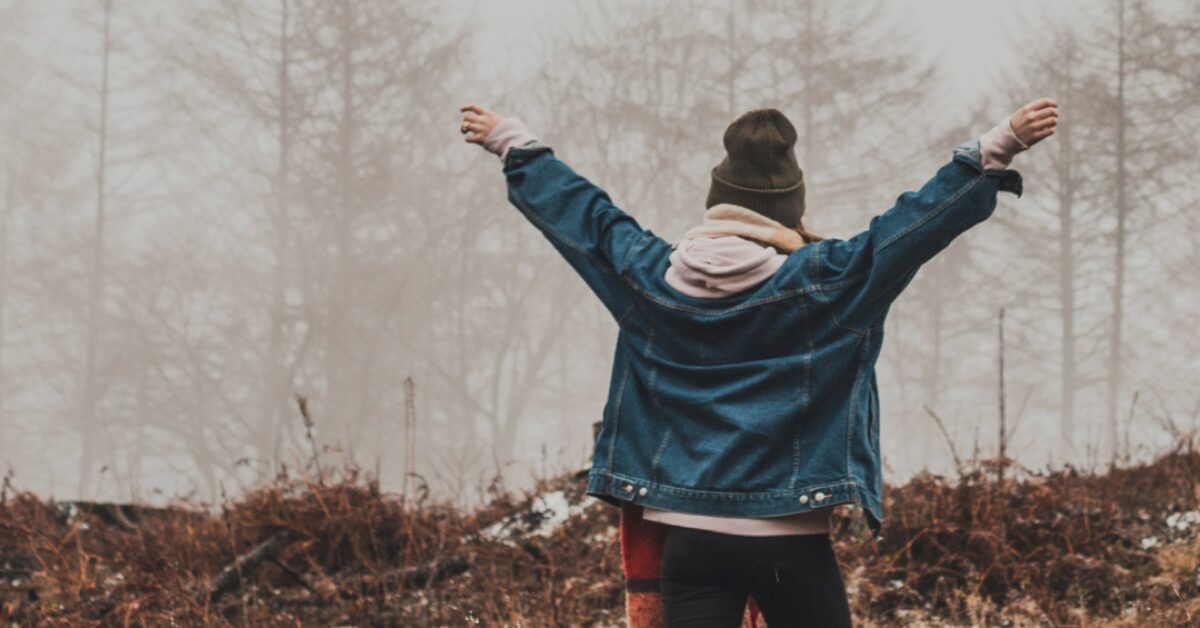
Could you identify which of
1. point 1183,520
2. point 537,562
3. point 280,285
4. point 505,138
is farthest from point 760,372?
point 280,285

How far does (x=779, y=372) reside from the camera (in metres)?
2.92

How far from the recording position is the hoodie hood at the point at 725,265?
296cm

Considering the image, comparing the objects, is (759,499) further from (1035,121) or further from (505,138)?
(505,138)

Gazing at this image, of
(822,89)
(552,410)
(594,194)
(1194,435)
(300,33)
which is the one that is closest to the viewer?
(594,194)

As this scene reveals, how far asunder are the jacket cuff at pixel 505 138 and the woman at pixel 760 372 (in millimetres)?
391

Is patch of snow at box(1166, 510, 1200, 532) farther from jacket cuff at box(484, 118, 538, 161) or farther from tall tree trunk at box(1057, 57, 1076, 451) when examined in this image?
tall tree trunk at box(1057, 57, 1076, 451)

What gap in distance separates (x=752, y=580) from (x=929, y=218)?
93 cm

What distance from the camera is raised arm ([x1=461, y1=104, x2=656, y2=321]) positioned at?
3.19 metres

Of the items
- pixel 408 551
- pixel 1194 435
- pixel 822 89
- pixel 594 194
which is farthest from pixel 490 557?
pixel 822 89

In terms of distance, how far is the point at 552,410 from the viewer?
28031mm

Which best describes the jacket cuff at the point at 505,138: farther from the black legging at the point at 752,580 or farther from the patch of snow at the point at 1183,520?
the patch of snow at the point at 1183,520

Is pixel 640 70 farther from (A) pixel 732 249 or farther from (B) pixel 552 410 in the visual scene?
(A) pixel 732 249

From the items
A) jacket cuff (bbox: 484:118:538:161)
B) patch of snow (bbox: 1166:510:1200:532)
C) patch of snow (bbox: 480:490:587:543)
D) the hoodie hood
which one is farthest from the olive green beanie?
patch of snow (bbox: 1166:510:1200:532)

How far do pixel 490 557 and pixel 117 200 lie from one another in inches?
767
